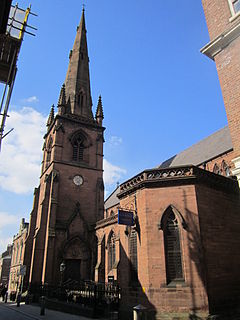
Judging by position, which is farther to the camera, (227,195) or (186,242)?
(227,195)

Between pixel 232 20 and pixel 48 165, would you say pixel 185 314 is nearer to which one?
pixel 232 20

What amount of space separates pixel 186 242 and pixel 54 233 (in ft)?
51.7

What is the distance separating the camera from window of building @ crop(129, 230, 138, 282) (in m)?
14.2

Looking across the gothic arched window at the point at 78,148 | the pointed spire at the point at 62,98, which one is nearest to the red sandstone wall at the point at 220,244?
the gothic arched window at the point at 78,148

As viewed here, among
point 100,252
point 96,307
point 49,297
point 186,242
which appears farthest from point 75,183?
point 186,242

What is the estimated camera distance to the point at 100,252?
24062 millimetres

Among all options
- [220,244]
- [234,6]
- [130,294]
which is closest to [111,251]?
[130,294]

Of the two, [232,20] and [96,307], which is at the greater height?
[232,20]

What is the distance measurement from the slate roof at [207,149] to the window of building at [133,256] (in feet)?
40.9

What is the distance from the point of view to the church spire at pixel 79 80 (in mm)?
33531

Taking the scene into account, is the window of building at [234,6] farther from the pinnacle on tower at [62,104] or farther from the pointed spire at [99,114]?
the pointed spire at [99,114]

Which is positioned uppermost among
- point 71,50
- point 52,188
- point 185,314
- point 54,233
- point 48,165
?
point 71,50

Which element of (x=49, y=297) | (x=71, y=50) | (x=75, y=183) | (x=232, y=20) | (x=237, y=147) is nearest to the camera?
(x=237, y=147)

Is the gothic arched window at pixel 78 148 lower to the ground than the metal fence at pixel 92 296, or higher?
higher
